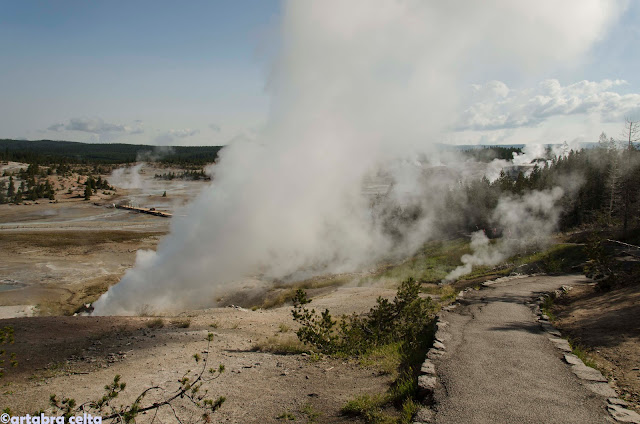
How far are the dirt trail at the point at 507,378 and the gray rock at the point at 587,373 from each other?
13 cm

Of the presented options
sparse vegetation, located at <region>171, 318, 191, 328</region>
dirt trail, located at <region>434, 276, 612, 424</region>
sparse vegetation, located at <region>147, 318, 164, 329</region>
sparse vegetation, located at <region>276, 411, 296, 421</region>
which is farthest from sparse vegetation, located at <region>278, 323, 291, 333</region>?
sparse vegetation, located at <region>276, 411, 296, 421</region>

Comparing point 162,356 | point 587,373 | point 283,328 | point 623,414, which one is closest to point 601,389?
point 587,373

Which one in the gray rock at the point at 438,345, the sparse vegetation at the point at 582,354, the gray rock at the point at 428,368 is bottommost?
the gray rock at the point at 438,345

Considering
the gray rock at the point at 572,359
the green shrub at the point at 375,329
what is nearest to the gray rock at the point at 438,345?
A: the green shrub at the point at 375,329

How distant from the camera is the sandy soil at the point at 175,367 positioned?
6461 millimetres

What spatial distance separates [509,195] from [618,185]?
8455 millimetres

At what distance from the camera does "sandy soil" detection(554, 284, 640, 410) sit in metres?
6.43

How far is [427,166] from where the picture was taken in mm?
53875

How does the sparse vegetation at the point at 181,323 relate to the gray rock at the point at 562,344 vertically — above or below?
below

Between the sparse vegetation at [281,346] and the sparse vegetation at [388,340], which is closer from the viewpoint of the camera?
the sparse vegetation at [388,340]

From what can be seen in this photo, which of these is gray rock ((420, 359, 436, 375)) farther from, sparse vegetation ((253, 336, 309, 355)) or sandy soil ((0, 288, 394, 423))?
sparse vegetation ((253, 336, 309, 355))

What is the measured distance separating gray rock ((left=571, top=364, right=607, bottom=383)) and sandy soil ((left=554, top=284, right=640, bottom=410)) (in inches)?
11.2

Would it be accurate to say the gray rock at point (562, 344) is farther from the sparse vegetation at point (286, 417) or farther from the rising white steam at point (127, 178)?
the rising white steam at point (127, 178)

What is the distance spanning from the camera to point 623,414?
16.5 feet
